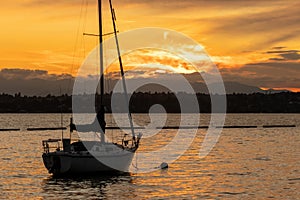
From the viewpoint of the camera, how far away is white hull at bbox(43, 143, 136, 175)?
46594 millimetres

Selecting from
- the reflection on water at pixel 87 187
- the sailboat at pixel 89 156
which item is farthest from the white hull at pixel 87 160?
the reflection on water at pixel 87 187

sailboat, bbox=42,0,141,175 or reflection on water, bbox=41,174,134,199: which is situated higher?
sailboat, bbox=42,0,141,175

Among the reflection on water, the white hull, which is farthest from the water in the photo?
the white hull

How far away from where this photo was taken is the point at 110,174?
50062 mm

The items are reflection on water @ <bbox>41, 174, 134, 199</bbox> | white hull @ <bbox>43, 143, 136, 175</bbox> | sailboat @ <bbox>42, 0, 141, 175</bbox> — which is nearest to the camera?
reflection on water @ <bbox>41, 174, 134, 199</bbox>

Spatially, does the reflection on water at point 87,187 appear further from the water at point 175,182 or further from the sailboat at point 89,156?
the sailboat at point 89,156

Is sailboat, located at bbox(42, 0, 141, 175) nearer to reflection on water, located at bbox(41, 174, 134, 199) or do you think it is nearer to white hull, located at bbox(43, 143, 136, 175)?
white hull, located at bbox(43, 143, 136, 175)

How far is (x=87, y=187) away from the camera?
45.9 meters

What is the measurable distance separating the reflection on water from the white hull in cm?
95

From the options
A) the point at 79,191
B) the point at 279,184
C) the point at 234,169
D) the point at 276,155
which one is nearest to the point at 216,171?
the point at 234,169

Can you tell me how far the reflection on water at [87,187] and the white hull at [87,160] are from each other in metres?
0.95

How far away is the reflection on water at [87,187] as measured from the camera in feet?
140

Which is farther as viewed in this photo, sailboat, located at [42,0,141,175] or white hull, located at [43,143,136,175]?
sailboat, located at [42,0,141,175]

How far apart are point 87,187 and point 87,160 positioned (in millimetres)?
2342
